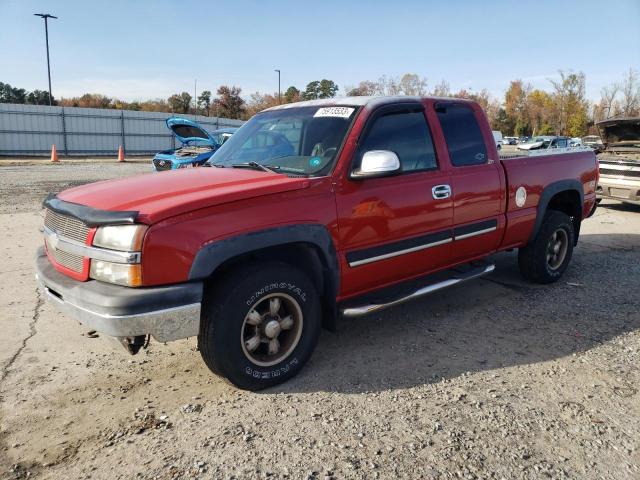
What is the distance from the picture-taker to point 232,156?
420 cm

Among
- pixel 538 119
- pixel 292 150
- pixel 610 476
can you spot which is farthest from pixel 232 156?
pixel 538 119

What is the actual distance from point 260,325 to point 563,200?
412 centimetres

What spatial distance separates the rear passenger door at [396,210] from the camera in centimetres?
351

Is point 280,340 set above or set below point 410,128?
below

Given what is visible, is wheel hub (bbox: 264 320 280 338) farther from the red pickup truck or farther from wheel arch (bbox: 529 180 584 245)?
wheel arch (bbox: 529 180 584 245)

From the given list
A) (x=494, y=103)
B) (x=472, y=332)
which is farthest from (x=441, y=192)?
(x=494, y=103)

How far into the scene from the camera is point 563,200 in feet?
18.5

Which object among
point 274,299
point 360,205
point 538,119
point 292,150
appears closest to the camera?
point 274,299

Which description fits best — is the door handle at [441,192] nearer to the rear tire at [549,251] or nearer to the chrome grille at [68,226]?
the rear tire at [549,251]

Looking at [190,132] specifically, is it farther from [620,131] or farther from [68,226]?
[68,226]

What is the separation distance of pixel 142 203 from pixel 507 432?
2504 millimetres

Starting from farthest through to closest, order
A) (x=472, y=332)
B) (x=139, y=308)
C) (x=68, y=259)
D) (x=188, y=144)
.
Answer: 1. (x=188, y=144)
2. (x=472, y=332)
3. (x=68, y=259)
4. (x=139, y=308)

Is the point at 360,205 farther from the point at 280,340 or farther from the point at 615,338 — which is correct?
the point at 615,338

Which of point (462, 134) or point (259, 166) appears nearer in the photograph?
point (259, 166)
